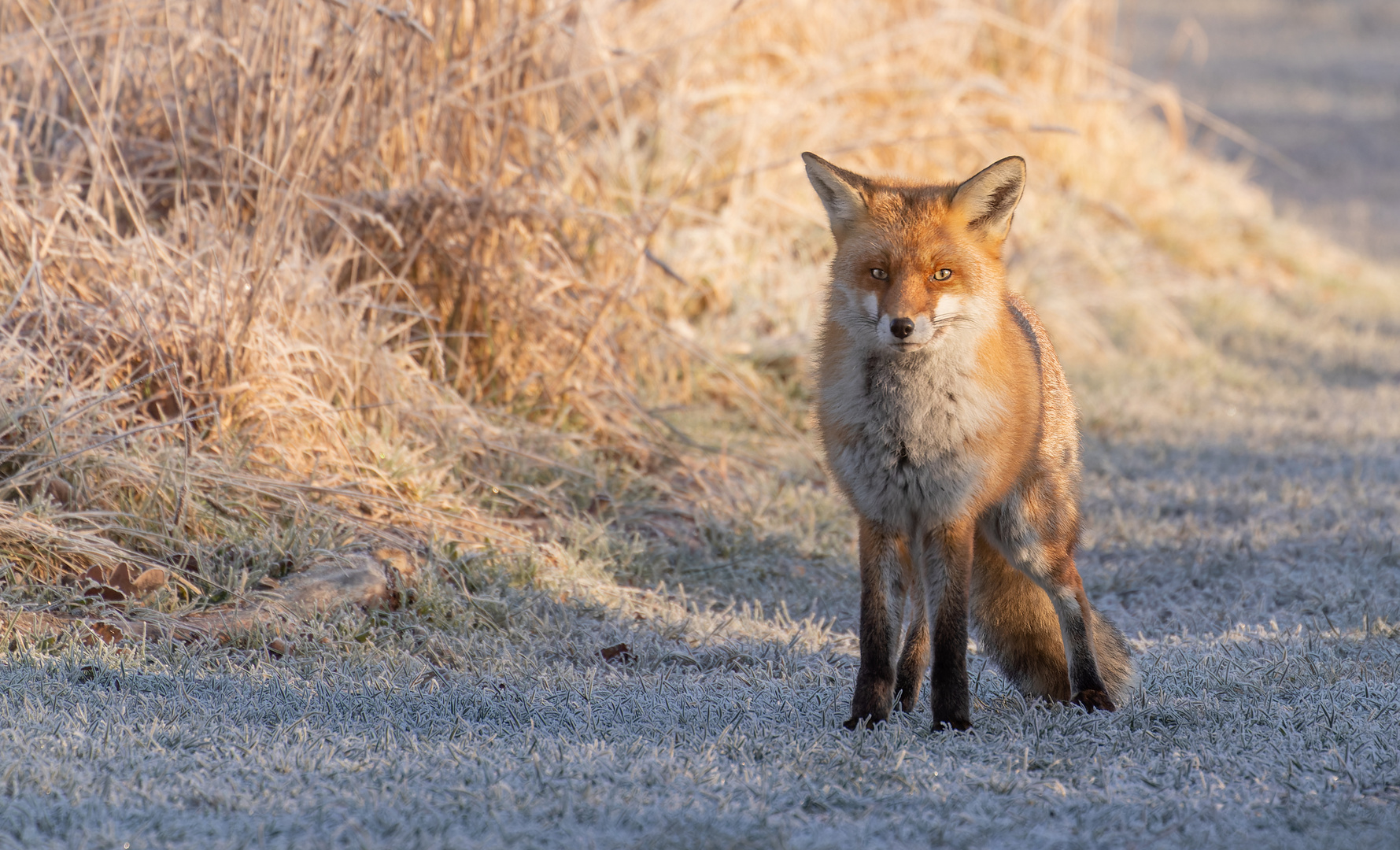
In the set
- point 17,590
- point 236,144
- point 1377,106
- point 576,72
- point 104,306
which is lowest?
point 17,590

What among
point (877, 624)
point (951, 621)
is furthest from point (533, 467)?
point (951, 621)

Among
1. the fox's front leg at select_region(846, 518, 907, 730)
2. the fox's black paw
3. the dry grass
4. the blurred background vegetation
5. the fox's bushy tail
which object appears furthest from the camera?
the blurred background vegetation

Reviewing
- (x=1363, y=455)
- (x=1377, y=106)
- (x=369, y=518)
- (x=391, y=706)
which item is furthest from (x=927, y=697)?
(x=1377, y=106)

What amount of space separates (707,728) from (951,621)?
0.61 meters

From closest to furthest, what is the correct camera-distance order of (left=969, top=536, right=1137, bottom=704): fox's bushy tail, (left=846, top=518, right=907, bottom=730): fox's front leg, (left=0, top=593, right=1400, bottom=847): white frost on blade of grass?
(left=0, top=593, right=1400, bottom=847): white frost on blade of grass < (left=846, top=518, right=907, bottom=730): fox's front leg < (left=969, top=536, right=1137, bottom=704): fox's bushy tail

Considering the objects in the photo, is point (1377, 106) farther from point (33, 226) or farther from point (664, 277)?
point (33, 226)

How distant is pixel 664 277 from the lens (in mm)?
5910

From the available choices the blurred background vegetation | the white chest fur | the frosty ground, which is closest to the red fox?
the white chest fur

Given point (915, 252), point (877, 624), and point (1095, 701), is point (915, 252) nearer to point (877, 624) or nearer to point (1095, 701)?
point (877, 624)

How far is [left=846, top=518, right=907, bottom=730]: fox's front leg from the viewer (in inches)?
113

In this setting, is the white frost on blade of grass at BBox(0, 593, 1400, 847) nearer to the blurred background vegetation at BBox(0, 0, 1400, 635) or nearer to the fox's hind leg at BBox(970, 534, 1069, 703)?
the fox's hind leg at BBox(970, 534, 1069, 703)

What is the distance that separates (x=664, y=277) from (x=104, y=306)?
101 inches

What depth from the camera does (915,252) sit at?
2.78m

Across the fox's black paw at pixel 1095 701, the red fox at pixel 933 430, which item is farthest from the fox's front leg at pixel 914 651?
the fox's black paw at pixel 1095 701
